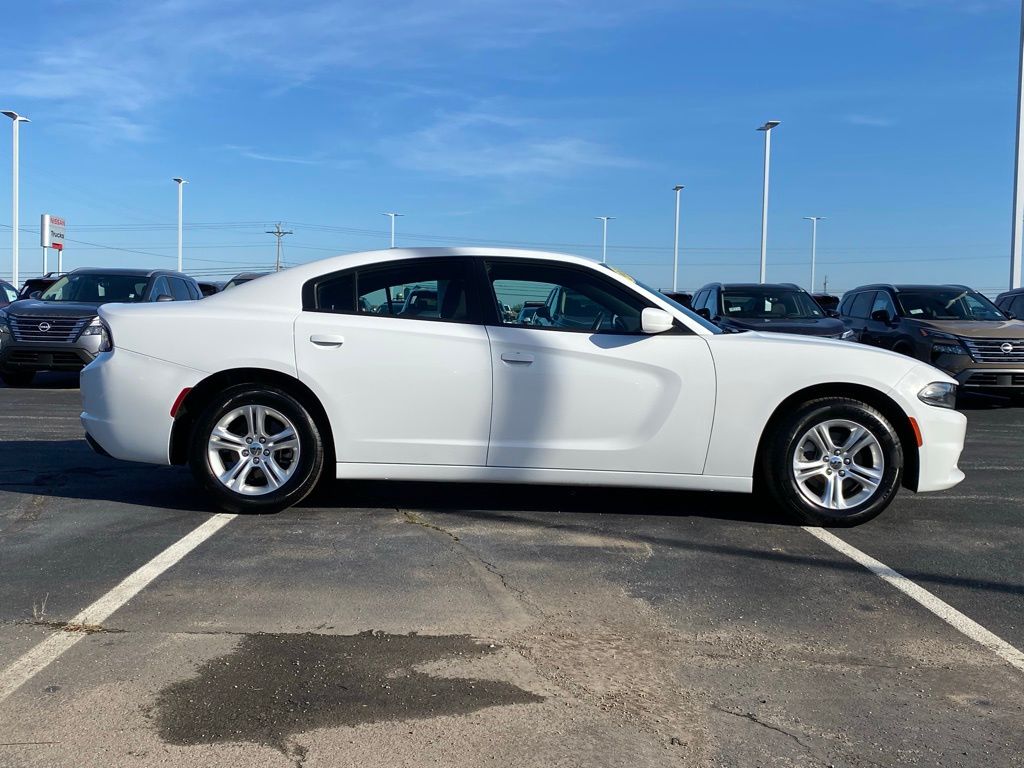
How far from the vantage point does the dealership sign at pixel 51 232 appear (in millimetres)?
31906

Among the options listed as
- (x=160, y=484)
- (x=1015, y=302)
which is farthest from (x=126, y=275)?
(x=1015, y=302)

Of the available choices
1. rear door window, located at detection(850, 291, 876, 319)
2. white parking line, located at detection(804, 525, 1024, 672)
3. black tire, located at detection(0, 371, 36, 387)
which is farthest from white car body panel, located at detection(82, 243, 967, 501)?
rear door window, located at detection(850, 291, 876, 319)

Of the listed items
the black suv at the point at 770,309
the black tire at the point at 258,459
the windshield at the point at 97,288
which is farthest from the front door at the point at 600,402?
→ the windshield at the point at 97,288

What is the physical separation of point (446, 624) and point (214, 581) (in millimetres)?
1216

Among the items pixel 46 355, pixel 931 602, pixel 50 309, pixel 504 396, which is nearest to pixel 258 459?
pixel 504 396

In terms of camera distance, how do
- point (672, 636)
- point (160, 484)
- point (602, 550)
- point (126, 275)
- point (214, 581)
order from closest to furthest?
point (672, 636), point (214, 581), point (602, 550), point (160, 484), point (126, 275)

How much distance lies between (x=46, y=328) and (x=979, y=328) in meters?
12.1

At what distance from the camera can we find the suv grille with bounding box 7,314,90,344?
494 inches

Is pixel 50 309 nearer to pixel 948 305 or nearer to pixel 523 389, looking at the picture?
pixel 523 389

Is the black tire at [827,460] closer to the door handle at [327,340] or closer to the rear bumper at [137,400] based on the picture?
the door handle at [327,340]

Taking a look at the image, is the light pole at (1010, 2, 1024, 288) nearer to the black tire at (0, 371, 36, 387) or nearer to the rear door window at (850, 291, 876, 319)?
the rear door window at (850, 291, 876, 319)

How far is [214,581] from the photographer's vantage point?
4.44 m

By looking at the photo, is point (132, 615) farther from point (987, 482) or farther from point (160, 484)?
point (987, 482)

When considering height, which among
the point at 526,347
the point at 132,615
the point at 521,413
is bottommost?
the point at 132,615
